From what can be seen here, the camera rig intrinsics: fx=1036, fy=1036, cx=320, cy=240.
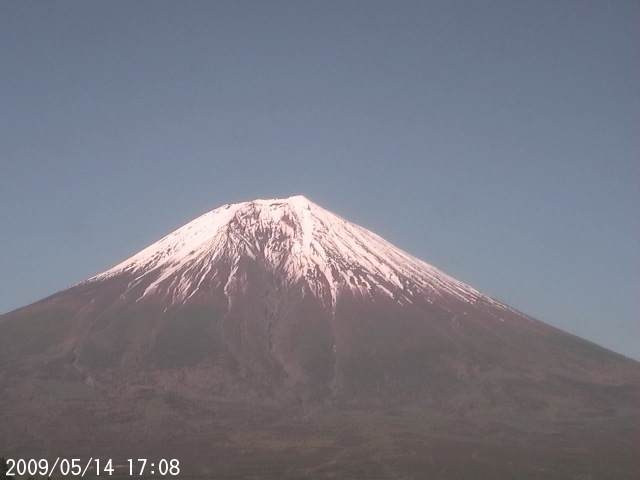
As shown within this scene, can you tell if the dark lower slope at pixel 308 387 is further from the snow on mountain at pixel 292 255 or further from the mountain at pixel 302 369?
the snow on mountain at pixel 292 255

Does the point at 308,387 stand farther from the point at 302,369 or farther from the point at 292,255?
the point at 292,255

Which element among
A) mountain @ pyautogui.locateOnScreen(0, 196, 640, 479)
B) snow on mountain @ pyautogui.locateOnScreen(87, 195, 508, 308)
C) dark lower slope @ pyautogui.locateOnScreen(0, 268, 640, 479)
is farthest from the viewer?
snow on mountain @ pyautogui.locateOnScreen(87, 195, 508, 308)

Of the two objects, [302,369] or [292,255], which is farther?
[292,255]

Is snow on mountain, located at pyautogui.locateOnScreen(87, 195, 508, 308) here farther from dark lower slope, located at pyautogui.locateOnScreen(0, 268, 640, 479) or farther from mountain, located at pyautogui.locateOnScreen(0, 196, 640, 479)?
dark lower slope, located at pyautogui.locateOnScreen(0, 268, 640, 479)

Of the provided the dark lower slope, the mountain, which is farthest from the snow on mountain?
the dark lower slope

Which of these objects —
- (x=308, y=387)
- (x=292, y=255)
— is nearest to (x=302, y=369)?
(x=308, y=387)

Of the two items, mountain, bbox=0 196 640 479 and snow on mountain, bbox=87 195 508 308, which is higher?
snow on mountain, bbox=87 195 508 308

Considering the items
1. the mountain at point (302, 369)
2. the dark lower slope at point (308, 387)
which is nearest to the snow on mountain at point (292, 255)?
the mountain at point (302, 369)
